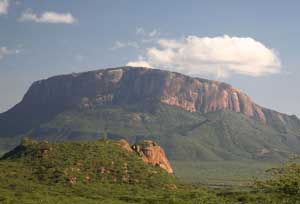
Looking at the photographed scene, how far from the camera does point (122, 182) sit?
181m

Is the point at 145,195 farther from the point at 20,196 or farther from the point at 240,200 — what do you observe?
the point at 20,196

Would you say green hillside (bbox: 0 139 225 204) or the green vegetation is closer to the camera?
the green vegetation

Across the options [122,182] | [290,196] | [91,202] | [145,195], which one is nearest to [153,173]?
[122,182]

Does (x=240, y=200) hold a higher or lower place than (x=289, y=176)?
lower

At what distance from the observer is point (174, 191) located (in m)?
174

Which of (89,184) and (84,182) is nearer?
(89,184)

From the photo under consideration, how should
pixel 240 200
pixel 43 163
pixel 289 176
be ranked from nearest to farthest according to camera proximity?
pixel 289 176, pixel 240 200, pixel 43 163

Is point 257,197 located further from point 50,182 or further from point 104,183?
point 50,182

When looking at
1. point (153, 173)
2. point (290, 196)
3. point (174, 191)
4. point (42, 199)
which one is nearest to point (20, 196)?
point (42, 199)

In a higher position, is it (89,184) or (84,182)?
(84,182)

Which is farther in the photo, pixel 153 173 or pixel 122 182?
pixel 153 173

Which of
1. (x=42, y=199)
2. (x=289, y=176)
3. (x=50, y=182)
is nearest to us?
(x=289, y=176)

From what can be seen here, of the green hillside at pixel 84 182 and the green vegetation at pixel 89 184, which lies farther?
the green hillside at pixel 84 182

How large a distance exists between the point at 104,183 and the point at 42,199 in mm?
43351
